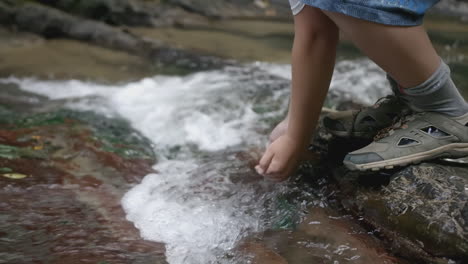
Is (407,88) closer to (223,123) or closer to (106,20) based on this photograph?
(223,123)

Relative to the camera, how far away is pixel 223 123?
2.88 meters

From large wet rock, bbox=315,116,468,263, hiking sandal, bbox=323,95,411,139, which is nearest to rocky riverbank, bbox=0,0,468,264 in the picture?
large wet rock, bbox=315,116,468,263

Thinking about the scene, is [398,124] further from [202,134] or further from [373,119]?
[202,134]

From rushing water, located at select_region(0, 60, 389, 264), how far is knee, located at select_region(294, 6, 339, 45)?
→ 25.2 inches

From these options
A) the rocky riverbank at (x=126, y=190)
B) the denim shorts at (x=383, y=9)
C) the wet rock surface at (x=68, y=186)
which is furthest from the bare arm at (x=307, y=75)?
the wet rock surface at (x=68, y=186)

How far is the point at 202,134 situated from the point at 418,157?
1.49 m

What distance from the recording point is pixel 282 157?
1619 millimetres

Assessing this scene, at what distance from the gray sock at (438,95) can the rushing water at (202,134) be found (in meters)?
0.55

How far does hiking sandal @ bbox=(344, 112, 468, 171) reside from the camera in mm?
1505

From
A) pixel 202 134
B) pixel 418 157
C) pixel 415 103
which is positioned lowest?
pixel 202 134

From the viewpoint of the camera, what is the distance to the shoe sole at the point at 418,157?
4.91 feet

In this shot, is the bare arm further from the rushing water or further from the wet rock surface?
the wet rock surface

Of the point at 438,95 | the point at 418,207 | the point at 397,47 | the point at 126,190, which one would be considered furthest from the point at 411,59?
the point at 126,190

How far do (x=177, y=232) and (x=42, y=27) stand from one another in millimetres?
5257
